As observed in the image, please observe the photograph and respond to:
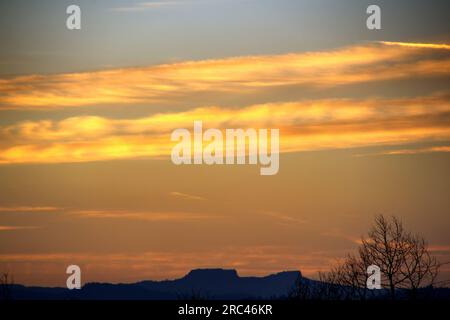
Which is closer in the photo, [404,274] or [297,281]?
[297,281]
